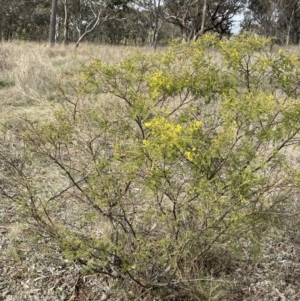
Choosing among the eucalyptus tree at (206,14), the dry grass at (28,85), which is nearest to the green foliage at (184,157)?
the dry grass at (28,85)

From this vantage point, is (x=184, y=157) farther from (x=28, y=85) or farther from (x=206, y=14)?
(x=206, y=14)

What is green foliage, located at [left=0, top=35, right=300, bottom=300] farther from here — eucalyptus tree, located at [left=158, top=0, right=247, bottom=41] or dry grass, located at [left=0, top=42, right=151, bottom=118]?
eucalyptus tree, located at [left=158, top=0, right=247, bottom=41]

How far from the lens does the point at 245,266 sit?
250 centimetres

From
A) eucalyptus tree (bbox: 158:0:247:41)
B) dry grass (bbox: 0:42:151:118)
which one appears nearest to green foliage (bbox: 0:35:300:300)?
dry grass (bbox: 0:42:151:118)

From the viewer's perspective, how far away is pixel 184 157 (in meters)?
1.65

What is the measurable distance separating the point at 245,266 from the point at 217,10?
20950 mm

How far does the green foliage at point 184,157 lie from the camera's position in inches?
67.1

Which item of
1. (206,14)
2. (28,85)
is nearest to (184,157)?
(28,85)

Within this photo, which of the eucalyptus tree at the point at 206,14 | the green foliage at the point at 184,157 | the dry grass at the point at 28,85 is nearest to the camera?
the green foliage at the point at 184,157

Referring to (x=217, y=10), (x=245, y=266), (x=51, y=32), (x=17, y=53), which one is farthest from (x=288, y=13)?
(x=245, y=266)

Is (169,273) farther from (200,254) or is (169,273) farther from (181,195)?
(181,195)

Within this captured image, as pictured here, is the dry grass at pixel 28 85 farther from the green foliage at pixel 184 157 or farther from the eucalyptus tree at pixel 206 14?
the eucalyptus tree at pixel 206 14

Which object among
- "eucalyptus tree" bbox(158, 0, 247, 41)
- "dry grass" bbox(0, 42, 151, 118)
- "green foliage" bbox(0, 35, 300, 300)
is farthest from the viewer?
"eucalyptus tree" bbox(158, 0, 247, 41)

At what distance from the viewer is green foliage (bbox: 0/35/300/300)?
1705mm
